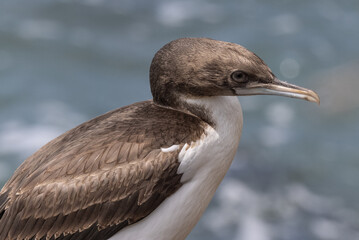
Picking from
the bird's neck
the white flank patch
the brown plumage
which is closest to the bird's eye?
the bird's neck

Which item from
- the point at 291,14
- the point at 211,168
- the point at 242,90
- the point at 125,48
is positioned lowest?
the point at 211,168

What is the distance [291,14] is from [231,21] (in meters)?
1.59

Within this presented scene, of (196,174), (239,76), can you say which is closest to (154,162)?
(196,174)

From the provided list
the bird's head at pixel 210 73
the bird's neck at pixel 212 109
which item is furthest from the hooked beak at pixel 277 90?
the bird's neck at pixel 212 109

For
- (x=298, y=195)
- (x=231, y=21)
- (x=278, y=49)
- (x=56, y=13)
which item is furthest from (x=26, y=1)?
(x=298, y=195)

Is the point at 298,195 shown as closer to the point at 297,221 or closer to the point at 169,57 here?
the point at 297,221

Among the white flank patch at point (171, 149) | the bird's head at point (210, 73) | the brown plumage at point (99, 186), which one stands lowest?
the brown plumage at point (99, 186)

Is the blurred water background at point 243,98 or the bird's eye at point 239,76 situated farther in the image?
the blurred water background at point 243,98

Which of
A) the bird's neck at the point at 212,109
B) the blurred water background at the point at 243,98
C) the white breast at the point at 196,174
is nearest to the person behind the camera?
the white breast at the point at 196,174

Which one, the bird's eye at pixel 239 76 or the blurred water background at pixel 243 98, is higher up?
the blurred water background at pixel 243 98

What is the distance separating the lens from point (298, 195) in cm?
1295

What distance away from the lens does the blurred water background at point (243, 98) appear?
12.5 meters

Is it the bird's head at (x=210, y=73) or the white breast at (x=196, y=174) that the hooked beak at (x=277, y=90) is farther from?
the white breast at (x=196, y=174)

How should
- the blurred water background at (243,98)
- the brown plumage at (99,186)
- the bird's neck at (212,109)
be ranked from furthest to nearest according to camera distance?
1. the blurred water background at (243,98)
2. the bird's neck at (212,109)
3. the brown plumage at (99,186)
